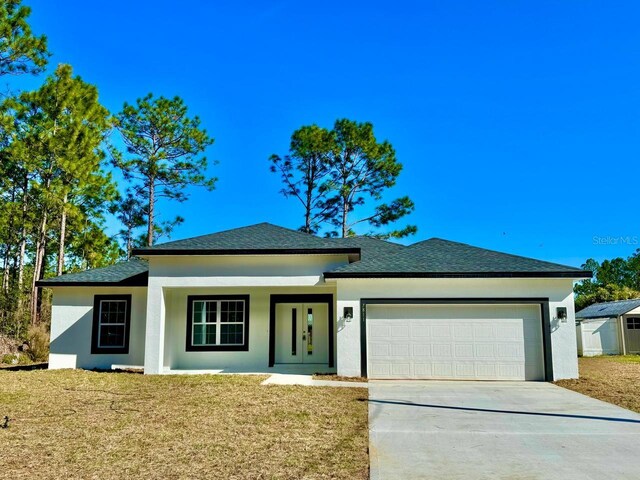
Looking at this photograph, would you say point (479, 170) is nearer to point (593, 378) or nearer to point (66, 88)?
point (593, 378)

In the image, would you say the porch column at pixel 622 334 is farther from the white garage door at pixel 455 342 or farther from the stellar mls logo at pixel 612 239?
Answer: the white garage door at pixel 455 342

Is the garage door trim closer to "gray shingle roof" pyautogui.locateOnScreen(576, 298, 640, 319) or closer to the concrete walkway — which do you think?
the concrete walkway

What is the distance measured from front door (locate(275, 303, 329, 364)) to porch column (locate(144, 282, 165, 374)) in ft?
11.8

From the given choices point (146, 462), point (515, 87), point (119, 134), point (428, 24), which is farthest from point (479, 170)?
point (146, 462)

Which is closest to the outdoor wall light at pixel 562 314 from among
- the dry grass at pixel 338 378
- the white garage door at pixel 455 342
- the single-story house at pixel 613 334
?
the white garage door at pixel 455 342

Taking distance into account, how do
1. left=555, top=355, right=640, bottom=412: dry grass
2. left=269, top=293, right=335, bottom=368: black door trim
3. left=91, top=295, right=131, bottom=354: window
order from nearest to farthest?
left=555, top=355, right=640, bottom=412: dry grass, left=269, top=293, right=335, bottom=368: black door trim, left=91, top=295, right=131, bottom=354: window

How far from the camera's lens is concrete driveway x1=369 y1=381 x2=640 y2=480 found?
538 cm

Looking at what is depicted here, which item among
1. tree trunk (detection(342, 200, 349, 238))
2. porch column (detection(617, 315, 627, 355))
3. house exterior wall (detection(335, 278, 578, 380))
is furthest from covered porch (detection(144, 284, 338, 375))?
porch column (detection(617, 315, 627, 355))

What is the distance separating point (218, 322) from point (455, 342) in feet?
23.5

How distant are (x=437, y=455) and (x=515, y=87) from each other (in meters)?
16.7

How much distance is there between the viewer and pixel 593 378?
13.6 metres

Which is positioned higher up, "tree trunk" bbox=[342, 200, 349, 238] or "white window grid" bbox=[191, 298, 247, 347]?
"tree trunk" bbox=[342, 200, 349, 238]

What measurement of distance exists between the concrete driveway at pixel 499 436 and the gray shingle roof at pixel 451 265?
3318mm

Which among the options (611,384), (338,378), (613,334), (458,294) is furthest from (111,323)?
(613,334)
